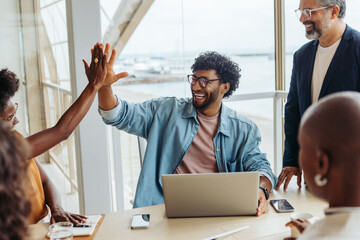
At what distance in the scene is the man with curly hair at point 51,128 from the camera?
5.10 ft

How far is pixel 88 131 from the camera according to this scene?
267cm

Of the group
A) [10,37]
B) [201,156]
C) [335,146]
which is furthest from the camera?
[10,37]

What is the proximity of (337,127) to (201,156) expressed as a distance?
4.15 ft

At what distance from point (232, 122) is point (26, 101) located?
4.61 feet

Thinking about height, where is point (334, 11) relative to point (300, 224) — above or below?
above

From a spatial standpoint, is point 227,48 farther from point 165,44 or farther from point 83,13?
point 83,13

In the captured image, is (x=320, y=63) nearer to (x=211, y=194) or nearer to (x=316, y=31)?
(x=316, y=31)

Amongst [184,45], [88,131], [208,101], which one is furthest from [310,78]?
[88,131]

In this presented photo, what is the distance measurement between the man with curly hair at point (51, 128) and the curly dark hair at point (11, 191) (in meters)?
0.71

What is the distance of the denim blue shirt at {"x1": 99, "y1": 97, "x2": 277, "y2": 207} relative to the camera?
2066mm

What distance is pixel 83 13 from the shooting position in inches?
101

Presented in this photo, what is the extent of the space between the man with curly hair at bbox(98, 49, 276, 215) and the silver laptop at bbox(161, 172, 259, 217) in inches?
18.2

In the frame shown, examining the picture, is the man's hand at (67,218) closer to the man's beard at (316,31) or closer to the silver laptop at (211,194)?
the silver laptop at (211,194)

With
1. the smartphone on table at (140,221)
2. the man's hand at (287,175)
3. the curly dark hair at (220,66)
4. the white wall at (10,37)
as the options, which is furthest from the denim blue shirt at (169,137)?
the white wall at (10,37)
